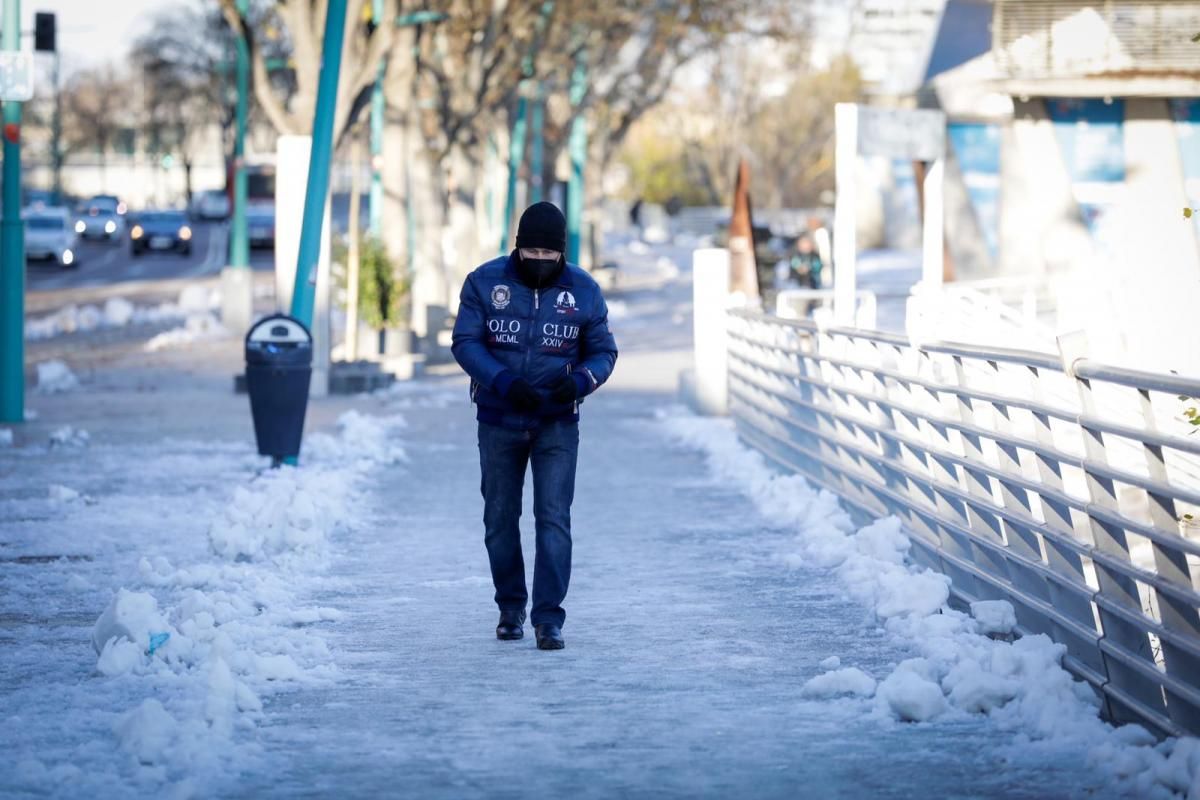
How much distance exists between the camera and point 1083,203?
42125 mm

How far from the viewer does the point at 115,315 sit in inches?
1540

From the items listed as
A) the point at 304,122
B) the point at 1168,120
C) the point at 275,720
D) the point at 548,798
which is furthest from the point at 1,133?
the point at 1168,120

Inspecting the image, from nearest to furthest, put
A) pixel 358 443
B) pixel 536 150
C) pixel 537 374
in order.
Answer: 1. pixel 537 374
2. pixel 358 443
3. pixel 536 150

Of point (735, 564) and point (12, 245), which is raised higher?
point (12, 245)

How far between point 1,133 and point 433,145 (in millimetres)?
14964

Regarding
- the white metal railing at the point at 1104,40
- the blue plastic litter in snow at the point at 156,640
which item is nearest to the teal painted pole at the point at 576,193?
the white metal railing at the point at 1104,40

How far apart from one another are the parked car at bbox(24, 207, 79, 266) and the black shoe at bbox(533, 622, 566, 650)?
5540 cm

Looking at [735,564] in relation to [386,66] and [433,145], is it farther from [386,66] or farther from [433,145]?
[433,145]

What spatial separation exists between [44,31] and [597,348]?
1791 centimetres

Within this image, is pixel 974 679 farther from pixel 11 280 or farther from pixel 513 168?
pixel 513 168

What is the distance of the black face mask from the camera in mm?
8719

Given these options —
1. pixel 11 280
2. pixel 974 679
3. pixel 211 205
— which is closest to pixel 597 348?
pixel 974 679

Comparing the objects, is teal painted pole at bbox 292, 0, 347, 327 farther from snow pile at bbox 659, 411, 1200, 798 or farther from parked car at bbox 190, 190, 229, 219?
parked car at bbox 190, 190, 229, 219

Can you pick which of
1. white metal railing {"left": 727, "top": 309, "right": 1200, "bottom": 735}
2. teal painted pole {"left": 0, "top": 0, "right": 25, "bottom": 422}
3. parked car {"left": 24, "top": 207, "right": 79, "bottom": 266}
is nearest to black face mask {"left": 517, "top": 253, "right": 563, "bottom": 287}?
white metal railing {"left": 727, "top": 309, "right": 1200, "bottom": 735}
